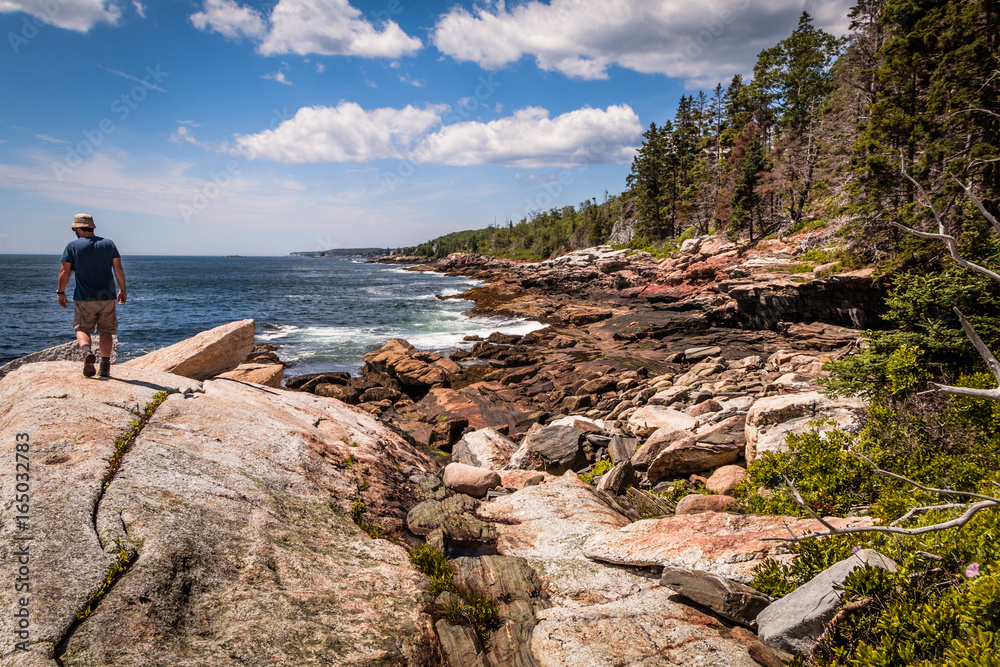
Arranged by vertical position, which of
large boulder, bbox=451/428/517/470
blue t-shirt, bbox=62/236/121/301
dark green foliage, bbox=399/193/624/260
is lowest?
large boulder, bbox=451/428/517/470

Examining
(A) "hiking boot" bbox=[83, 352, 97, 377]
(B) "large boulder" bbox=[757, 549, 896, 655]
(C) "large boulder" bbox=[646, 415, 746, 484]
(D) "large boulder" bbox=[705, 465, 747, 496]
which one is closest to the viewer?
(B) "large boulder" bbox=[757, 549, 896, 655]

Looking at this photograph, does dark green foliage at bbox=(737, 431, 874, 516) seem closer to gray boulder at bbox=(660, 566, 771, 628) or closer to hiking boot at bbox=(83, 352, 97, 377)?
gray boulder at bbox=(660, 566, 771, 628)

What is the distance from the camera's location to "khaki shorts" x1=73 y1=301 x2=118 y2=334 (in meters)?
7.74

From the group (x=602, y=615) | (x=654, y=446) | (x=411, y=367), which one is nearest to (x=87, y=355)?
(x=602, y=615)

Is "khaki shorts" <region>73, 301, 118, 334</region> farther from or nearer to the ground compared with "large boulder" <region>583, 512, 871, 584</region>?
farther from the ground

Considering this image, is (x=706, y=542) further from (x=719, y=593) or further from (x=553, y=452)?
(x=553, y=452)

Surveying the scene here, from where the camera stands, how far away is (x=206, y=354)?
12.0m

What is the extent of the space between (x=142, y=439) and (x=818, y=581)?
8351mm

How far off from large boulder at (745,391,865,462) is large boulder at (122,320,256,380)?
13234 millimetres

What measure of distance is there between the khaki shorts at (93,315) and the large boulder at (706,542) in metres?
8.91

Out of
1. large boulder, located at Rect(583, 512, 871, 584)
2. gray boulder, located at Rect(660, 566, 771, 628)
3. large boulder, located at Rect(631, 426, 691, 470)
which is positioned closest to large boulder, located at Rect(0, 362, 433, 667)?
large boulder, located at Rect(583, 512, 871, 584)

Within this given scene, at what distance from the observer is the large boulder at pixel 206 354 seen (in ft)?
37.6

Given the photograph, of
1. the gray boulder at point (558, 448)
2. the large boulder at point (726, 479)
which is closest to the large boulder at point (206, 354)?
the gray boulder at point (558, 448)

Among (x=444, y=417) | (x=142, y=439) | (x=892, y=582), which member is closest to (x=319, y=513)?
(x=142, y=439)
